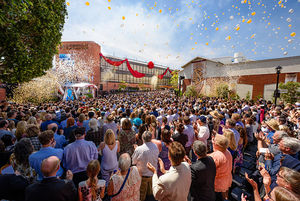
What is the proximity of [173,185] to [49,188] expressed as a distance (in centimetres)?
144

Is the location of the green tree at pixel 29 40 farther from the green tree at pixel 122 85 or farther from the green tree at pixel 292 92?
the green tree at pixel 122 85

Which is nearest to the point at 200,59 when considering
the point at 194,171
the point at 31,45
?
the point at 31,45

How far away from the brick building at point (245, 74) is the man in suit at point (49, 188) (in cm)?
2392

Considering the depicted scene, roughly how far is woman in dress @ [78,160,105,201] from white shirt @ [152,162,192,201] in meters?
0.83

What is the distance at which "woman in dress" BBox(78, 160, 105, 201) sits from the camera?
1.78 metres

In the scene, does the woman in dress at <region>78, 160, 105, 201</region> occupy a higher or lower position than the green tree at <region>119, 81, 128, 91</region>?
lower

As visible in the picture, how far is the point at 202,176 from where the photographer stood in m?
1.96

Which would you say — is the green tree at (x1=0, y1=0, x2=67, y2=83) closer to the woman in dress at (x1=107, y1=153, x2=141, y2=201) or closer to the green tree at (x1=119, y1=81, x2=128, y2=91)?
the woman in dress at (x1=107, y1=153, x2=141, y2=201)

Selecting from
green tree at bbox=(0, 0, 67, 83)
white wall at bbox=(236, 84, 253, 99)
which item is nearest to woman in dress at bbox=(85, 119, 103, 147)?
green tree at bbox=(0, 0, 67, 83)

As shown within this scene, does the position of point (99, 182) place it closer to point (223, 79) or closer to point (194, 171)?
point (194, 171)

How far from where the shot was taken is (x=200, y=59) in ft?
85.8

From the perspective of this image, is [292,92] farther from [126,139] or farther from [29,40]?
[29,40]

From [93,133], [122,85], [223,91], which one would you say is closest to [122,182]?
[93,133]

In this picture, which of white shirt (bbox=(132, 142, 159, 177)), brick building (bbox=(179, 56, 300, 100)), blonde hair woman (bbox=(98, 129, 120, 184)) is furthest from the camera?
brick building (bbox=(179, 56, 300, 100))
